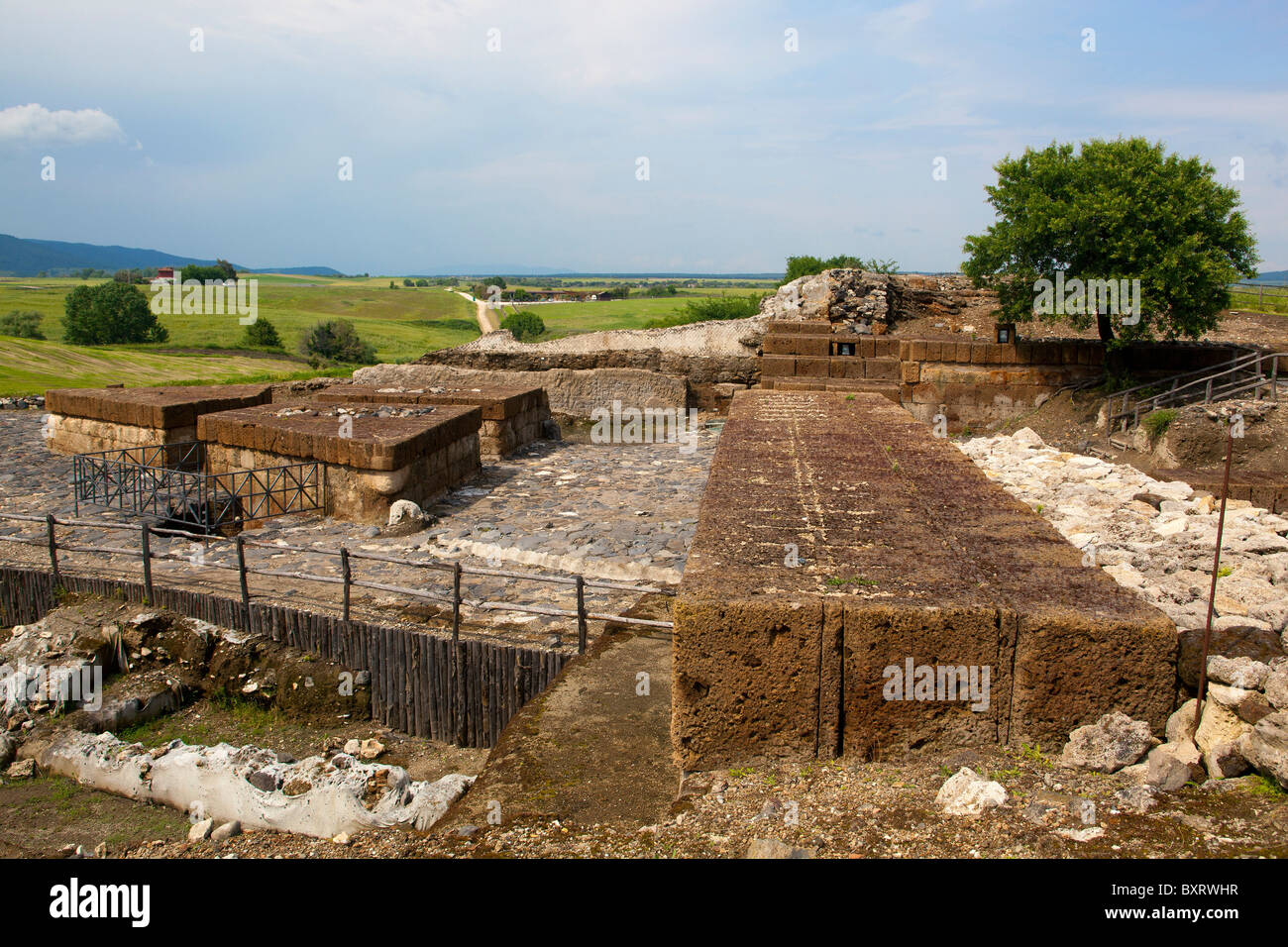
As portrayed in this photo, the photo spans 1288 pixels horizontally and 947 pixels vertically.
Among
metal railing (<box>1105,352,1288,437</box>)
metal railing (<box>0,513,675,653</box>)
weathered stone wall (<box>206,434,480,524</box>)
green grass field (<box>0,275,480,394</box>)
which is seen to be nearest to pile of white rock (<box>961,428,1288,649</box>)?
metal railing (<box>0,513,675,653</box>)

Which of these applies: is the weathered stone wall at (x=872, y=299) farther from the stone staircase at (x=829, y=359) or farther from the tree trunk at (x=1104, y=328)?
the tree trunk at (x=1104, y=328)

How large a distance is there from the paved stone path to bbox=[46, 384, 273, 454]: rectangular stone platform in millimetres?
713

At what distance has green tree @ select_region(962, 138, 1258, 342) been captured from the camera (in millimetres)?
11375

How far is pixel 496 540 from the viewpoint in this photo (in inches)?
295

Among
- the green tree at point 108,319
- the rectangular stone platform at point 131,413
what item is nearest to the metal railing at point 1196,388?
the rectangular stone platform at point 131,413

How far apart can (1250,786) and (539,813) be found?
79.2 inches

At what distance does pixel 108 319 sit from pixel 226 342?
7.90 meters

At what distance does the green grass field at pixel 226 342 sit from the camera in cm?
2825

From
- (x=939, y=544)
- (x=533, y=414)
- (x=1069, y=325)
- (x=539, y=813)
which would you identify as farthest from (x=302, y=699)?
(x=1069, y=325)

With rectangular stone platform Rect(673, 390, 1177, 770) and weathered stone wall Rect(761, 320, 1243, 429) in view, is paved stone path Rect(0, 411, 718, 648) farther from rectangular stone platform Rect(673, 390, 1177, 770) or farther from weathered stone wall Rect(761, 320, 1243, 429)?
weathered stone wall Rect(761, 320, 1243, 429)

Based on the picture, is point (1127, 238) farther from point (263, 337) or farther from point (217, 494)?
point (263, 337)

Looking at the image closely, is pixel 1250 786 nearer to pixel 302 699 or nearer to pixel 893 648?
pixel 893 648

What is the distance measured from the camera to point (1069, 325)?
14.9 metres

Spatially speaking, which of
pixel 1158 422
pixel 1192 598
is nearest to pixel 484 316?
pixel 1158 422
